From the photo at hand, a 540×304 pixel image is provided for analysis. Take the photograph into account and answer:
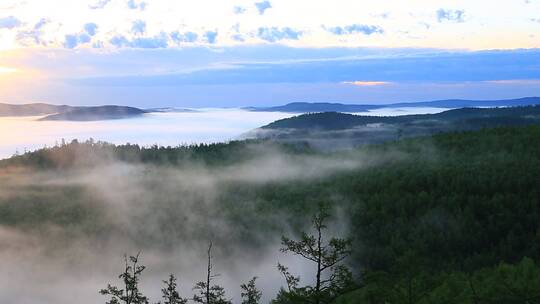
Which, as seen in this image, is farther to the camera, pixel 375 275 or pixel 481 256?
pixel 481 256

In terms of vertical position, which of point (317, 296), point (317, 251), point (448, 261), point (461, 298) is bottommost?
point (448, 261)

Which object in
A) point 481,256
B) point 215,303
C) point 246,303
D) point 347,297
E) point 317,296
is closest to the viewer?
point 317,296

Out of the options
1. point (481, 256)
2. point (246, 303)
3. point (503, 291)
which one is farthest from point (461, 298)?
point (481, 256)

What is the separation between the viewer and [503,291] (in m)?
51.0

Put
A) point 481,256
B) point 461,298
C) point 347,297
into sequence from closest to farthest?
point 461,298
point 347,297
point 481,256

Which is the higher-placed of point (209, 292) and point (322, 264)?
point (322, 264)

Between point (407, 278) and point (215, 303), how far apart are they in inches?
724

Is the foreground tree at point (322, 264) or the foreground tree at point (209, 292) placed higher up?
the foreground tree at point (322, 264)

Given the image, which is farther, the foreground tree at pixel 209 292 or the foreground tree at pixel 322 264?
the foreground tree at pixel 209 292

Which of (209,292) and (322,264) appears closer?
(322,264)

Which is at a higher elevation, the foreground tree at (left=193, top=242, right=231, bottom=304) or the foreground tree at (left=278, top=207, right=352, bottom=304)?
the foreground tree at (left=278, top=207, right=352, bottom=304)

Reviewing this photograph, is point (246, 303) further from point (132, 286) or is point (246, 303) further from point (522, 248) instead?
point (522, 248)

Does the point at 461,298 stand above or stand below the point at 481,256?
above

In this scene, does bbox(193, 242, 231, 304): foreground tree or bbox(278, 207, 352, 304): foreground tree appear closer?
bbox(278, 207, 352, 304): foreground tree
